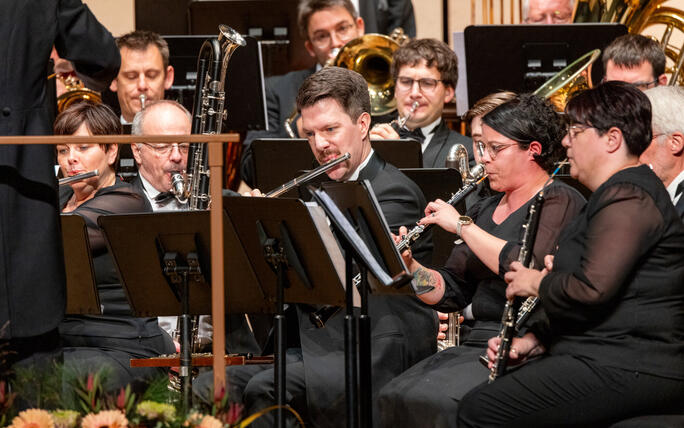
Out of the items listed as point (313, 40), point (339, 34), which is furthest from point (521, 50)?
point (313, 40)

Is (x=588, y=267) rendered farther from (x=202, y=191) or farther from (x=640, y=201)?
(x=202, y=191)

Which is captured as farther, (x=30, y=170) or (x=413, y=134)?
(x=413, y=134)

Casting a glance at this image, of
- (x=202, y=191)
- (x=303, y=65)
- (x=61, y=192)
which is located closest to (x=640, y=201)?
(x=202, y=191)

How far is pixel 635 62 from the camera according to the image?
466 cm

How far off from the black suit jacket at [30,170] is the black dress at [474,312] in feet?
3.59

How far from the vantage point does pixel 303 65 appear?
6504mm

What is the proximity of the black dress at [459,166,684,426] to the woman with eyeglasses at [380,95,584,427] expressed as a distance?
0.33m

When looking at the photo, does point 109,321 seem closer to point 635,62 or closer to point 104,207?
point 104,207

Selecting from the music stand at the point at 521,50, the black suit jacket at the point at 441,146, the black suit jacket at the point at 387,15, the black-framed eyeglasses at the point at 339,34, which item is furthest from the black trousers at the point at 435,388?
the black suit jacket at the point at 387,15

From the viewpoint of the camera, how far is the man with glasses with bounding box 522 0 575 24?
19.3 ft

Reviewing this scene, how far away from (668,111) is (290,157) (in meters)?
1.49

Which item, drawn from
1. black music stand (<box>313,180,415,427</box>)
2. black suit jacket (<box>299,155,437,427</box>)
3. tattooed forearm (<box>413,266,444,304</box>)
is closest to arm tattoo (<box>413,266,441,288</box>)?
tattooed forearm (<box>413,266,444,304</box>)

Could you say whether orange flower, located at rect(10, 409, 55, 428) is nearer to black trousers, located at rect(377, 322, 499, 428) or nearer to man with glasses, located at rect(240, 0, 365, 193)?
black trousers, located at rect(377, 322, 499, 428)

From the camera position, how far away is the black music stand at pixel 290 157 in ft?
13.5
